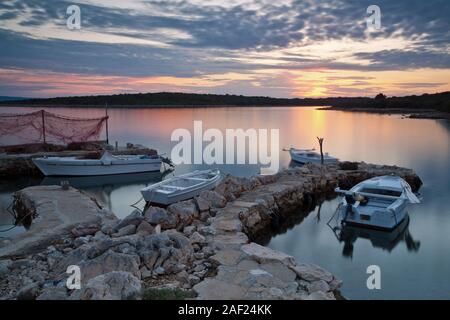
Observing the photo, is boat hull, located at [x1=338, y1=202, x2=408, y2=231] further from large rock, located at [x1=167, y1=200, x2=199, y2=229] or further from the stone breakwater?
large rock, located at [x1=167, y1=200, x2=199, y2=229]

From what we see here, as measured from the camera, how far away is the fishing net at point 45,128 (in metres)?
25.2

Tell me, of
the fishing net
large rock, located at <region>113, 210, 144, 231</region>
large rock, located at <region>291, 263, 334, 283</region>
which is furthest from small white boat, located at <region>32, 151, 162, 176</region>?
large rock, located at <region>291, 263, 334, 283</region>

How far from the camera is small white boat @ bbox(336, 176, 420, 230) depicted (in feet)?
39.3

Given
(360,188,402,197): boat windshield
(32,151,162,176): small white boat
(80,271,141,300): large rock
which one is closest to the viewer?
(80,271,141,300): large rock

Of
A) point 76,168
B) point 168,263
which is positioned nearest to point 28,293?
point 168,263

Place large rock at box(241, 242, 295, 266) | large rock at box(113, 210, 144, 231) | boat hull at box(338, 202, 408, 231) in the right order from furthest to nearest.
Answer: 1. boat hull at box(338, 202, 408, 231)
2. large rock at box(113, 210, 144, 231)
3. large rock at box(241, 242, 295, 266)

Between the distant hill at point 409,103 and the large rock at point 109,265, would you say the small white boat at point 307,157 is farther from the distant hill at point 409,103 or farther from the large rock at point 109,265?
the distant hill at point 409,103

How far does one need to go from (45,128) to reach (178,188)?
55.8ft

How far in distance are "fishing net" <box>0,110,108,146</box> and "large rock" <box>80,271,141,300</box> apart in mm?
22833

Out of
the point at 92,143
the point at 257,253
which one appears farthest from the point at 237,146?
the point at 257,253

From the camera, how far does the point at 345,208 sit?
1240 cm

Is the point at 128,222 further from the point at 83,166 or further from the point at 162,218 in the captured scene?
the point at 83,166

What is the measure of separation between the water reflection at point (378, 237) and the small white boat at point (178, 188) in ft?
16.2

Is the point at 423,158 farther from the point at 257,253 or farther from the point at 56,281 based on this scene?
the point at 56,281
